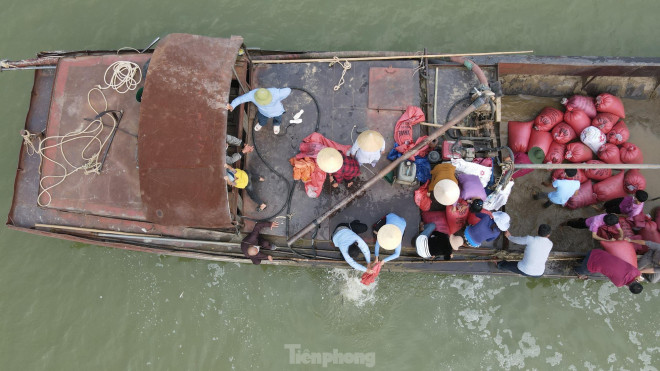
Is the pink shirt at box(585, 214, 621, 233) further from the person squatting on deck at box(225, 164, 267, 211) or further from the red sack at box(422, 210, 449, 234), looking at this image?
the person squatting on deck at box(225, 164, 267, 211)

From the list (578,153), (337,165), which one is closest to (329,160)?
(337,165)

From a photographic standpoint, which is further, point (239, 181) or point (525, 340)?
point (525, 340)

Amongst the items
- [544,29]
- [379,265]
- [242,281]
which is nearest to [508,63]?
[544,29]

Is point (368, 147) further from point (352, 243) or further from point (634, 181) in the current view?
point (634, 181)

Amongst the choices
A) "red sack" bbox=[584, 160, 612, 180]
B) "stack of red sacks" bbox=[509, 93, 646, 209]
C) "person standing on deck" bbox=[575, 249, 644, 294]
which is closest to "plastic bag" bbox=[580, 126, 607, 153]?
"stack of red sacks" bbox=[509, 93, 646, 209]

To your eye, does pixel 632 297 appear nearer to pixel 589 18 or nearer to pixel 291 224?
pixel 589 18

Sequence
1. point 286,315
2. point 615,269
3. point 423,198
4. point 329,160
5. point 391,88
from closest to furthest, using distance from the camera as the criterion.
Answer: point 329,160
point 615,269
point 423,198
point 391,88
point 286,315

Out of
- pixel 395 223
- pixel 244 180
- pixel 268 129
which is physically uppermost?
pixel 268 129
